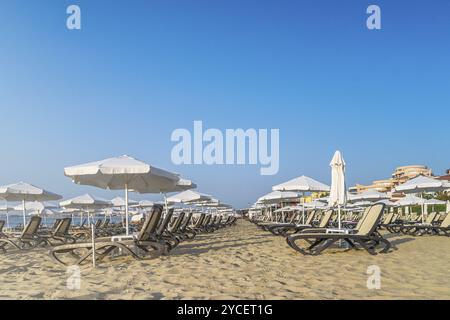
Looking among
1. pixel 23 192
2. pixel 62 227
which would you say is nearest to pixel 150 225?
pixel 62 227

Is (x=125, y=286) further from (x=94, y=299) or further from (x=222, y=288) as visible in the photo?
(x=222, y=288)

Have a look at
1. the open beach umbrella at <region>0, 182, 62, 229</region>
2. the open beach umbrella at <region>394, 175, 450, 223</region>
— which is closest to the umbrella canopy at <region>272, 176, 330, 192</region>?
the open beach umbrella at <region>394, 175, 450, 223</region>

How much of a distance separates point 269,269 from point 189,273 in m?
1.05

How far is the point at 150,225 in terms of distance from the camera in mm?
7035

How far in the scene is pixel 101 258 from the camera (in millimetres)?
6496

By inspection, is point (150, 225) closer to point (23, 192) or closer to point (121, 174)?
point (121, 174)

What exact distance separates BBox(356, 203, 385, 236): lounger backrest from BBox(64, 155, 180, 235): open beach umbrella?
140 inches

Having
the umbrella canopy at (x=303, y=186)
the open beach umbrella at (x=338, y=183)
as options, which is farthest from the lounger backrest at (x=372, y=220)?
the umbrella canopy at (x=303, y=186)

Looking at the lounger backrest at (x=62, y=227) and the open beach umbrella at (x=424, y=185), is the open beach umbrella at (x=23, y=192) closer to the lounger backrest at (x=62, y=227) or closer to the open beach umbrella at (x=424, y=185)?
the lounger backrest at (x=62, y=227)

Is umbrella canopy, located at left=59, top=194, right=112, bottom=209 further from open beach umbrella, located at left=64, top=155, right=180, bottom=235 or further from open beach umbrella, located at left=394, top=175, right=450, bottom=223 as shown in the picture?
open beach umbrella, located at left=394, top=175, right=450, bottom=223

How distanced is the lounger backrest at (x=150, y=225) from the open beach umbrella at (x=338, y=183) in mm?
3663

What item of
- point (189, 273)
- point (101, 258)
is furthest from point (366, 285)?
point (101, 258)

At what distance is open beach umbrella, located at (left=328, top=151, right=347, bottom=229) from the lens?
876 centimetres
